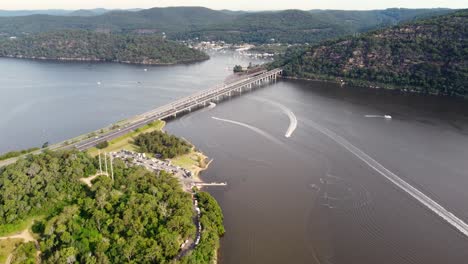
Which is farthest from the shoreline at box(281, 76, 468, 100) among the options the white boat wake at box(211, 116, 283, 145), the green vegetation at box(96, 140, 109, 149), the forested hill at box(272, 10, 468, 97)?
the green vegetation at box(96, 140, 109, 149)

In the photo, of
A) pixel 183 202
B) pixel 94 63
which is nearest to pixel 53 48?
pixel 94 63

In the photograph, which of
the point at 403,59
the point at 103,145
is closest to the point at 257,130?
the point at 103,145

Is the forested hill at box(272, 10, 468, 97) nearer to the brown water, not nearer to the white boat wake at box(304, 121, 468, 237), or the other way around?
the brown water

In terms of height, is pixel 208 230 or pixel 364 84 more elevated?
pixel 364 84

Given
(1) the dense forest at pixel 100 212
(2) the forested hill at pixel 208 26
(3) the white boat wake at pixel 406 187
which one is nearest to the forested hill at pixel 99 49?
(2) the forested hill at pixel 208 26

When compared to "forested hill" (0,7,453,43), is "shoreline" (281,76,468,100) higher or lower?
lower

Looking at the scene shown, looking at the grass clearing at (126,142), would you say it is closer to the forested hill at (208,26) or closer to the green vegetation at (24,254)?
the green vegetation at (24,254)

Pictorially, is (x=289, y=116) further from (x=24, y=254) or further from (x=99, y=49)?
(x=99, y=49)
